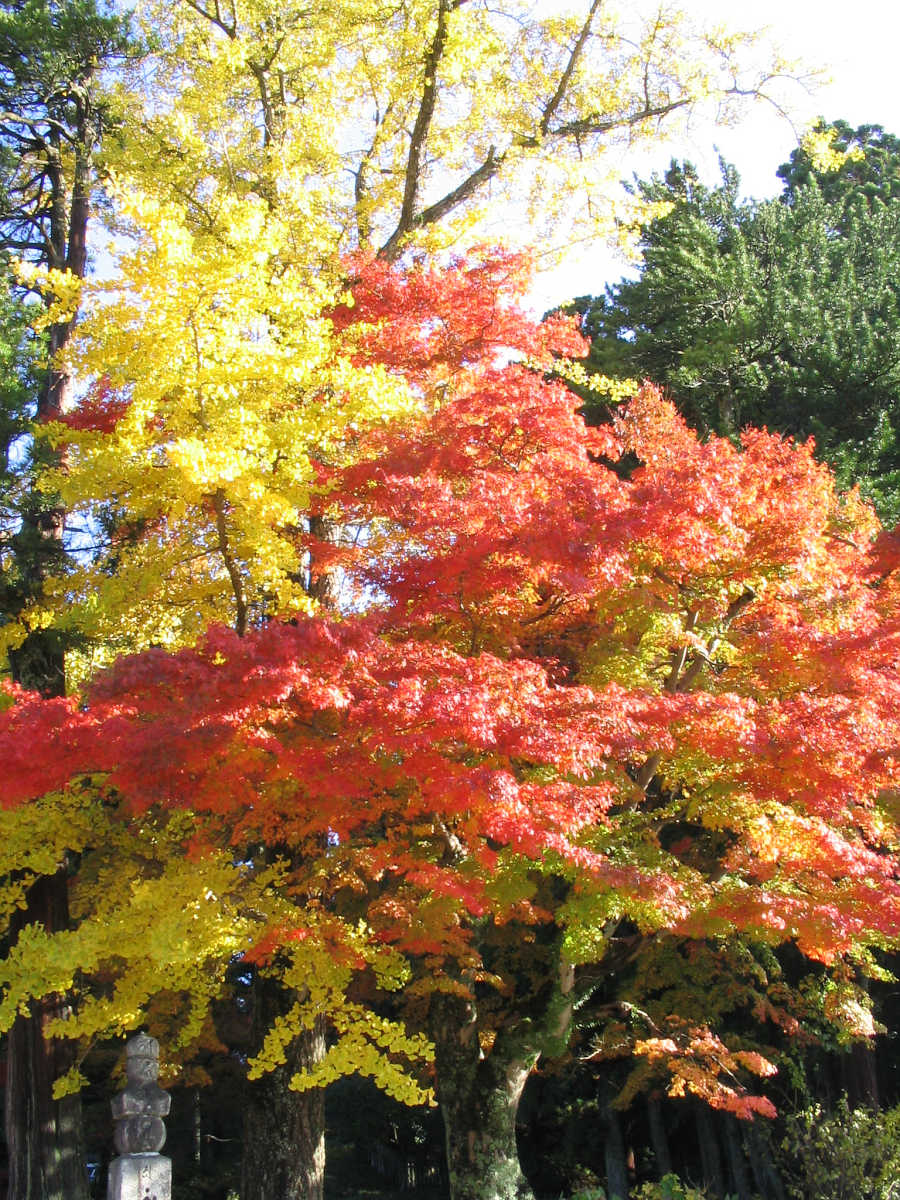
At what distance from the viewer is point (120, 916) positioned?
8719mm

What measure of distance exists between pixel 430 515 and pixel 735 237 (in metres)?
13.8

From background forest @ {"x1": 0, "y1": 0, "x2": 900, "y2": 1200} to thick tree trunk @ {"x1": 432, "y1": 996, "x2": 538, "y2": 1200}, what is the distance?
0.04 m

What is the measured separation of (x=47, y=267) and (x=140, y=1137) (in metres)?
11.6

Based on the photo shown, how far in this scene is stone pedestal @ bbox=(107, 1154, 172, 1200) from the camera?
20.8 ft

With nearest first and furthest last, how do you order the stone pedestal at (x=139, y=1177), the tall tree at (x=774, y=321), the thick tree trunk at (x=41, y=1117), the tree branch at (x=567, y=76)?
the stone pedestal at (x=139, y=1177), the thick tree trunk at (x=41, y=1117), the tree branch at (x=567, y=76), the tall tree at (x=774, y=321)

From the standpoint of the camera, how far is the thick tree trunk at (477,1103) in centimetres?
971

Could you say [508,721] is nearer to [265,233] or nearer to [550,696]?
[550,696]

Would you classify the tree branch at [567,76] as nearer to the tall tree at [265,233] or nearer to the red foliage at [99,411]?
the tall tree at [265,233]

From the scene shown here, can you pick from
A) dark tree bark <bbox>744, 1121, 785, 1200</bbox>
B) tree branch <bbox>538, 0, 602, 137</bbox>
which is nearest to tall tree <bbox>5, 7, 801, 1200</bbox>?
tree branch <bbox>538, 0, 602, 137</bbox>

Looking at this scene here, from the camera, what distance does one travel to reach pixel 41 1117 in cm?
1084

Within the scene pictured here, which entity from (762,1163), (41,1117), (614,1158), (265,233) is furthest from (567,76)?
(614,1158)

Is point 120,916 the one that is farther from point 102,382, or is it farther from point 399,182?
point 399,182

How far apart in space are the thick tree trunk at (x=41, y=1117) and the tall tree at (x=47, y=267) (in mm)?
11

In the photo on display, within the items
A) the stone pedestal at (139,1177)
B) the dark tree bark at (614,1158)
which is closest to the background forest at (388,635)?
the stone pedestal at (139,1177)
